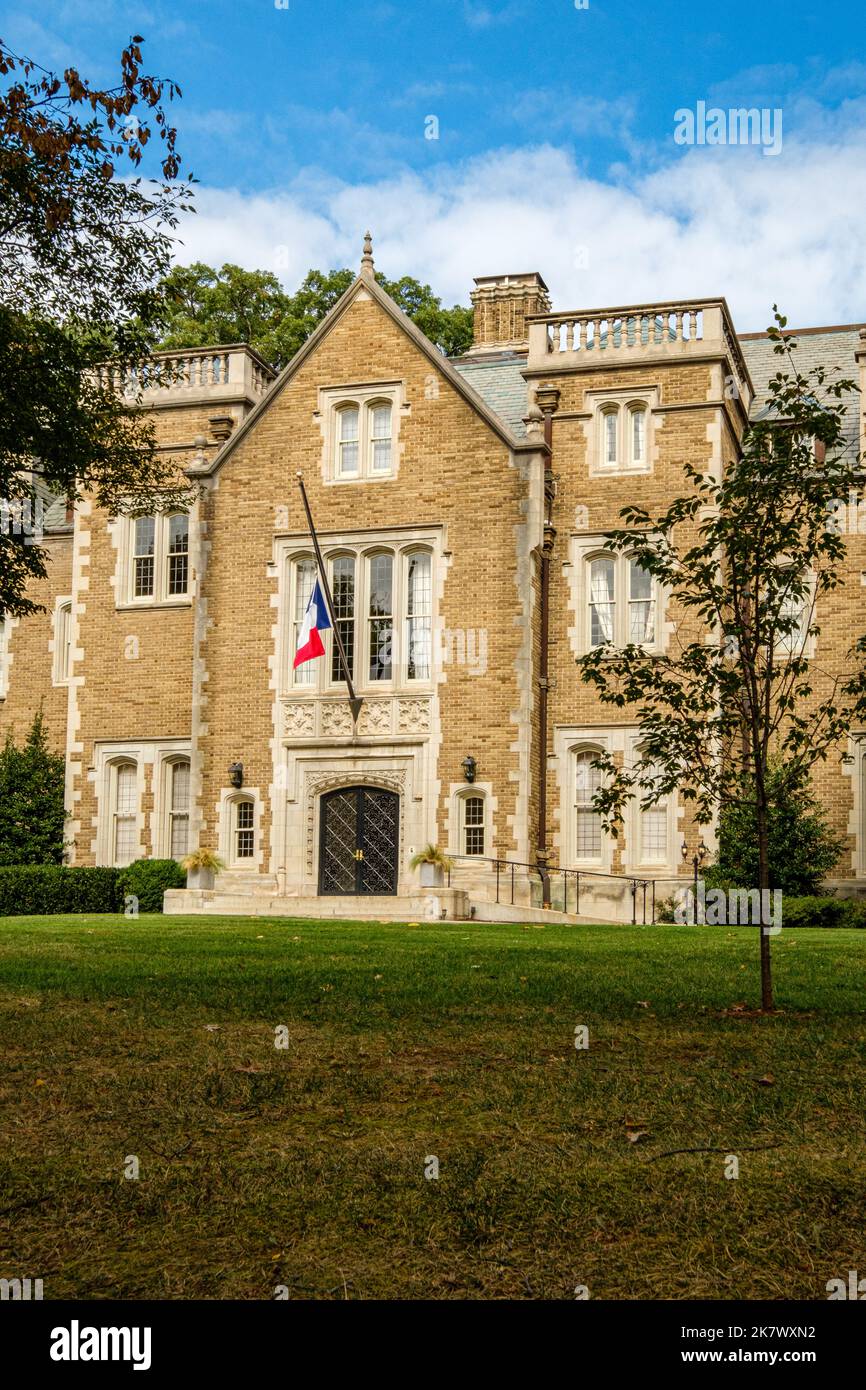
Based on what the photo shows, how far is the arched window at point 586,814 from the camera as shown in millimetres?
29422

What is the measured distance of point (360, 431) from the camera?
31.0m

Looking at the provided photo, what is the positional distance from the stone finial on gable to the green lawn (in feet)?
68.2

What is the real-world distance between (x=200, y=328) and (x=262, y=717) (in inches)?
700

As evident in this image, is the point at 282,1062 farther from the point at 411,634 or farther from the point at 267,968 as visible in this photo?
the point at 411,634

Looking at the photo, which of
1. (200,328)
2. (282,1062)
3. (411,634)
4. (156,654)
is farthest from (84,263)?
(200,328)

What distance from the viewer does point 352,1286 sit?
6.35 metres

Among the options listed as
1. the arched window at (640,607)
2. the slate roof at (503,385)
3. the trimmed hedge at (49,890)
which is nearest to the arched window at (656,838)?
the arched window at (640,607)

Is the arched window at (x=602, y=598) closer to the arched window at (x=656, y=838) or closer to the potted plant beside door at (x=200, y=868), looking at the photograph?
the arched window at (x=656, y=838)

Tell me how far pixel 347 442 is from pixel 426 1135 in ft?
79.2

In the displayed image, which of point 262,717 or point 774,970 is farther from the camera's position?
point 262,717

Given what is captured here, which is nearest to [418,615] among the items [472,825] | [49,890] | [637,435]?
[472,825]

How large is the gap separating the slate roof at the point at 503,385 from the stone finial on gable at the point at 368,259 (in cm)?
346

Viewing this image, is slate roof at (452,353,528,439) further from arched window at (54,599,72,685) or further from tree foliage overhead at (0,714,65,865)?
tree foliage overhead at (0,714,65,865)
